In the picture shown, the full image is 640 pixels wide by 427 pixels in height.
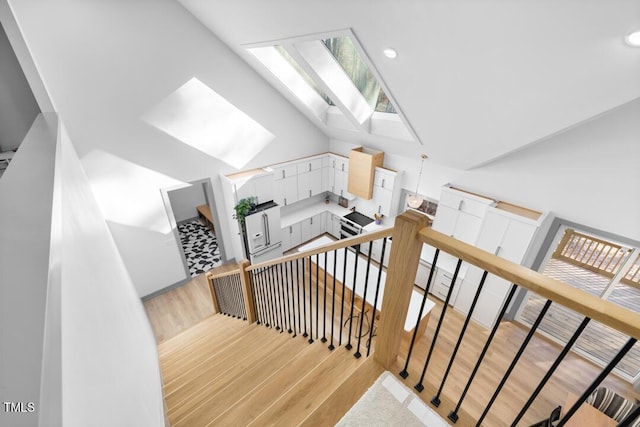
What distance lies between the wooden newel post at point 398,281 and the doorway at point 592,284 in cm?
360

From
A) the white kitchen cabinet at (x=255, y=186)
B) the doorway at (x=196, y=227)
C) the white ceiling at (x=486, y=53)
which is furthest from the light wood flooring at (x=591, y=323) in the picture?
the doorway at (x=196, y=227)

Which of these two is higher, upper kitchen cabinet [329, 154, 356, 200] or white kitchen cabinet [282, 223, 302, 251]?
upper kitchen cabinet [329, 154, 356, 200]

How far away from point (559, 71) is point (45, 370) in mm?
2943

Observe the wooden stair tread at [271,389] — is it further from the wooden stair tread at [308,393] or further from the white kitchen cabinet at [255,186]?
the white kitchen cabinet at [255,186]

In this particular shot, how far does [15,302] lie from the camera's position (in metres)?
0.44

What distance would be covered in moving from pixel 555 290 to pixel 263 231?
4825 mm

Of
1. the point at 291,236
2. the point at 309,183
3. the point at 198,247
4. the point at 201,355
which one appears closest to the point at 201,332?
the point at 201,355

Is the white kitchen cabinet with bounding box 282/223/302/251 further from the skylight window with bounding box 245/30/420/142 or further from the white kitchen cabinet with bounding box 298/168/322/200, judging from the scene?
the skylight window with bounding box 245/30/420/142

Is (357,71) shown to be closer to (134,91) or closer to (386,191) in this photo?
(386,191)

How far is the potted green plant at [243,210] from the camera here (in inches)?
187

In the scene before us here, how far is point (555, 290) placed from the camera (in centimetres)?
74

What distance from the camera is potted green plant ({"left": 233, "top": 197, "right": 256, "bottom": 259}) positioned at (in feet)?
15.5

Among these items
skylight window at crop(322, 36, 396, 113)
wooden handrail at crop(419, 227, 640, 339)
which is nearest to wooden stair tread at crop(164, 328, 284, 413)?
wooden handrail at crop(419, 227, 640, 339)

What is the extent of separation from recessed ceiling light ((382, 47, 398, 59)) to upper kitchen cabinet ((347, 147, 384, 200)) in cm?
273
